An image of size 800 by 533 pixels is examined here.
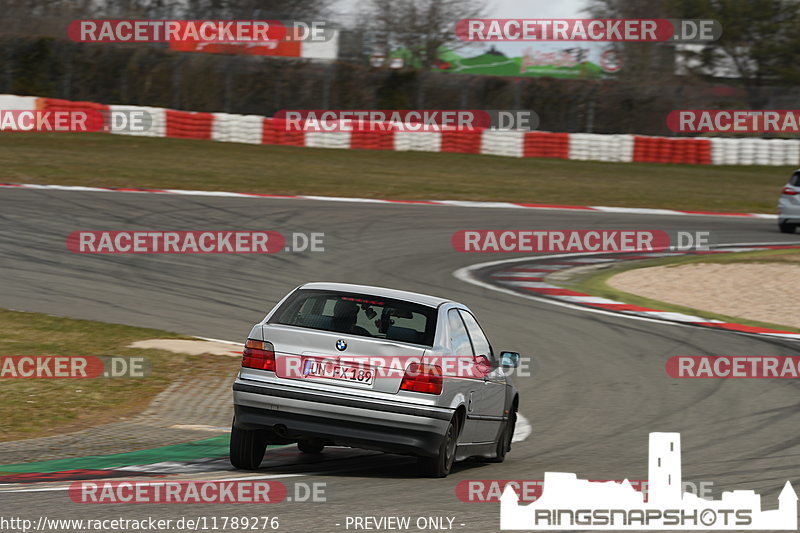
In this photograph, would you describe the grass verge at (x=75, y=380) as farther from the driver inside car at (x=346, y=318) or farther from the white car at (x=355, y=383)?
the driver inside car at (x=346, y=318)

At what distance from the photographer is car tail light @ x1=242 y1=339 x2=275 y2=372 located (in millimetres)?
6996

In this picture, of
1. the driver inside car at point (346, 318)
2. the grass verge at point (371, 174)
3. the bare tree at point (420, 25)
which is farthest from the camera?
the bare tree at point (420, 25)

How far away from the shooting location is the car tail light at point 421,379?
271 inches

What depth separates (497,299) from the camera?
15867mm

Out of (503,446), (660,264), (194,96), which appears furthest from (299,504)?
(194,96)

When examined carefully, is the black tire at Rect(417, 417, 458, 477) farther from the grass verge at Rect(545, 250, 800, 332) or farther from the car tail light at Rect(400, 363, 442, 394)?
the grass verge at Rect(545, 250, 800, 332)

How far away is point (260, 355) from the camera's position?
703 centimetres

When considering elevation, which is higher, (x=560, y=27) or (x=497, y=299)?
(x=560, y=27)

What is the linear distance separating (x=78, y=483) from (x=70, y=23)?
44.8m

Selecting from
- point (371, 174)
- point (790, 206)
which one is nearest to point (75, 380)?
point (790, 206)

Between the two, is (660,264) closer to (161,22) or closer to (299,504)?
(299,504)

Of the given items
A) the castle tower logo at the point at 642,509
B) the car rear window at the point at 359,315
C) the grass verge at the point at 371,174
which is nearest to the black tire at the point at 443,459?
the castle tower logo at the point at 642,509

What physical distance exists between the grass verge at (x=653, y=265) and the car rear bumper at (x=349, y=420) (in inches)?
368

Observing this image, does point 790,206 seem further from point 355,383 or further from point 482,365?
point 355,383
